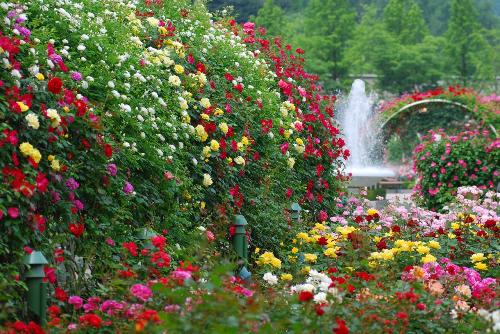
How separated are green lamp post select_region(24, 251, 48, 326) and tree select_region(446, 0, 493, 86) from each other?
3178cm

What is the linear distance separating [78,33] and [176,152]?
0.84 meters

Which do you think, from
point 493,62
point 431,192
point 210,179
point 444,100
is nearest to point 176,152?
point 210,179

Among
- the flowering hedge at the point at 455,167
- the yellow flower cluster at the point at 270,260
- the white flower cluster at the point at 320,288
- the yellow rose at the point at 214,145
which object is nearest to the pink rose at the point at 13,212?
the white flower cluster at the point at 320,288

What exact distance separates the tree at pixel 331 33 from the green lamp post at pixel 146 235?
30.0 metres

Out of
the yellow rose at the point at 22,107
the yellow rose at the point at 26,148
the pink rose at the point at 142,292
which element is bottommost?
the pink rose at the point at 142,292

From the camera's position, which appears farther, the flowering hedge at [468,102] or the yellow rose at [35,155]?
the flowering hedge at [468,102]

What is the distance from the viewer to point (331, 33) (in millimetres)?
34938

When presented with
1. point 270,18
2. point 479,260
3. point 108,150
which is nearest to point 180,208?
point 108,150

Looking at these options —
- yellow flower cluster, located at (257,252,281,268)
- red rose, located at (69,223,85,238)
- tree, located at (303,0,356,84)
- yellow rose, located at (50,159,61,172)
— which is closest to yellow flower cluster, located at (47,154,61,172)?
yellow rose, located at (50,159,61,172)

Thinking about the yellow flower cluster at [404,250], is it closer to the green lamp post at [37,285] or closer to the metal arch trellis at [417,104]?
the green lamp post at [37,285]

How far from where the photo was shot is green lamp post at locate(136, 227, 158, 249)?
13.8 ft

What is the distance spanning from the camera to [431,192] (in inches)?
424

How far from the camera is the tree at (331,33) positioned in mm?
34156

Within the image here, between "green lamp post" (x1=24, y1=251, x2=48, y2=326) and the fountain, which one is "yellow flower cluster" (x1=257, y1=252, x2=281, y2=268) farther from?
the fountain
